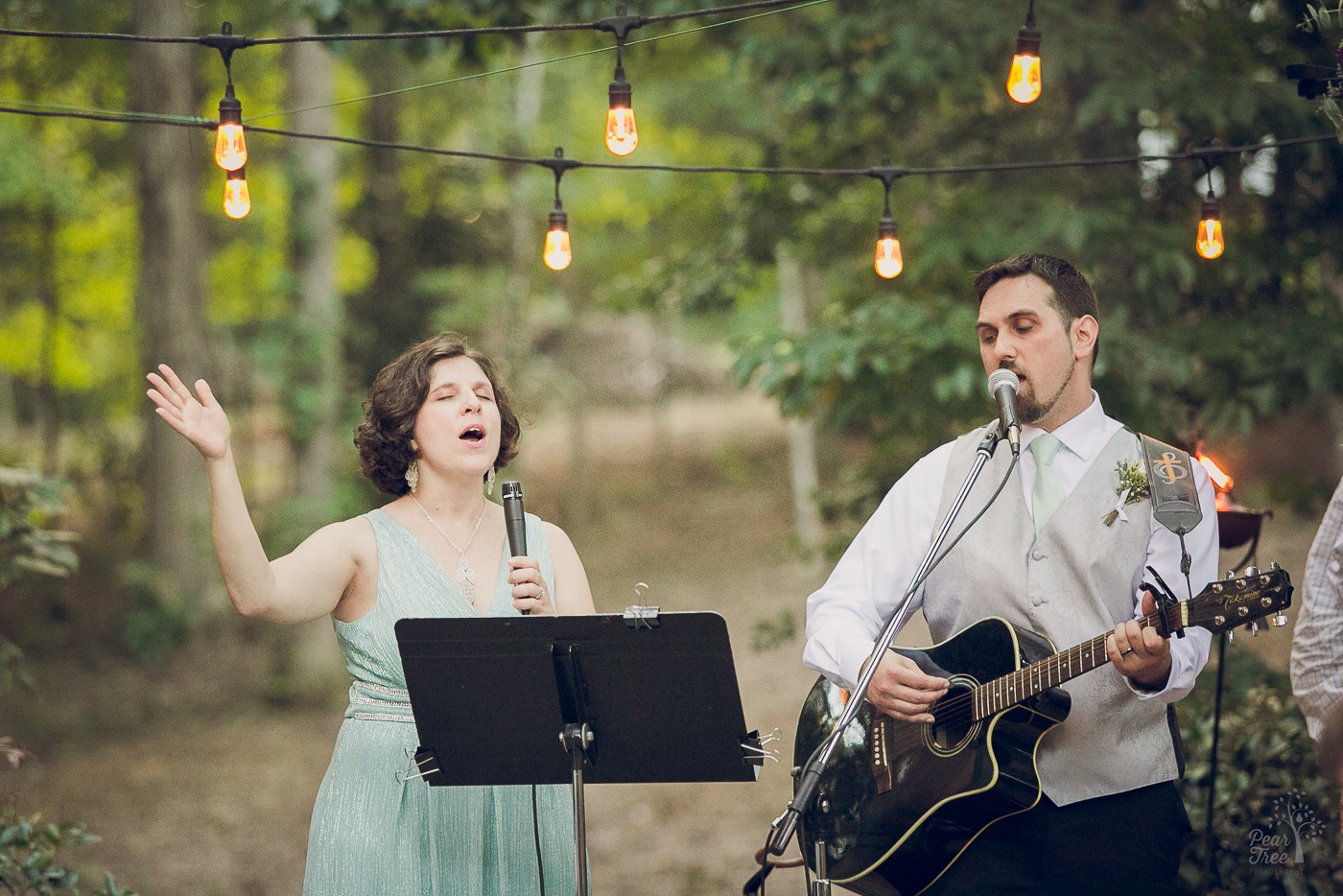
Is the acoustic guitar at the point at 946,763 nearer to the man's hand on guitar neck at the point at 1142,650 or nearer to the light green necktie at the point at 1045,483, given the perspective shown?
the man's hand on guitar neck at the point at 1142,650

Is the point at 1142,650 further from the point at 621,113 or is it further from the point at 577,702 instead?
the point at 621,113

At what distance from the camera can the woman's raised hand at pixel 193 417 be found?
2955mm

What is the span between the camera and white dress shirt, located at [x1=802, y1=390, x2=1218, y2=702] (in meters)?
3.16

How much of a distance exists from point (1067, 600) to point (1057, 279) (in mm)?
797

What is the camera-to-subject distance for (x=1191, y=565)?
314 centimetres

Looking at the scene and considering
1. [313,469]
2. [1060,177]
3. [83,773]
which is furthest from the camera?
[313,469]

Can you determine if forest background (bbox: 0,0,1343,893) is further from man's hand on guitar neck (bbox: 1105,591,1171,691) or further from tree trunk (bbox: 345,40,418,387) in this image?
man's hand on guitar neck (bbox: 1105,591,1171,691)

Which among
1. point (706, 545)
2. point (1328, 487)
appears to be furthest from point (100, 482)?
point (1328, 487)

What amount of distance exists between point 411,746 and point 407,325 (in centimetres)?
1028

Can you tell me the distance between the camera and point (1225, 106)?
5.31 metres

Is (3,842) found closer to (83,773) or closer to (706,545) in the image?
(83,773)

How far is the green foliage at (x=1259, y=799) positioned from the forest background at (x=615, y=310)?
0.9 inches

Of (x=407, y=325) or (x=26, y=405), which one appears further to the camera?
(x=26, y=405)

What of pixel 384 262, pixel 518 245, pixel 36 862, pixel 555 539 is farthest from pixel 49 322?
pixel 555 539
